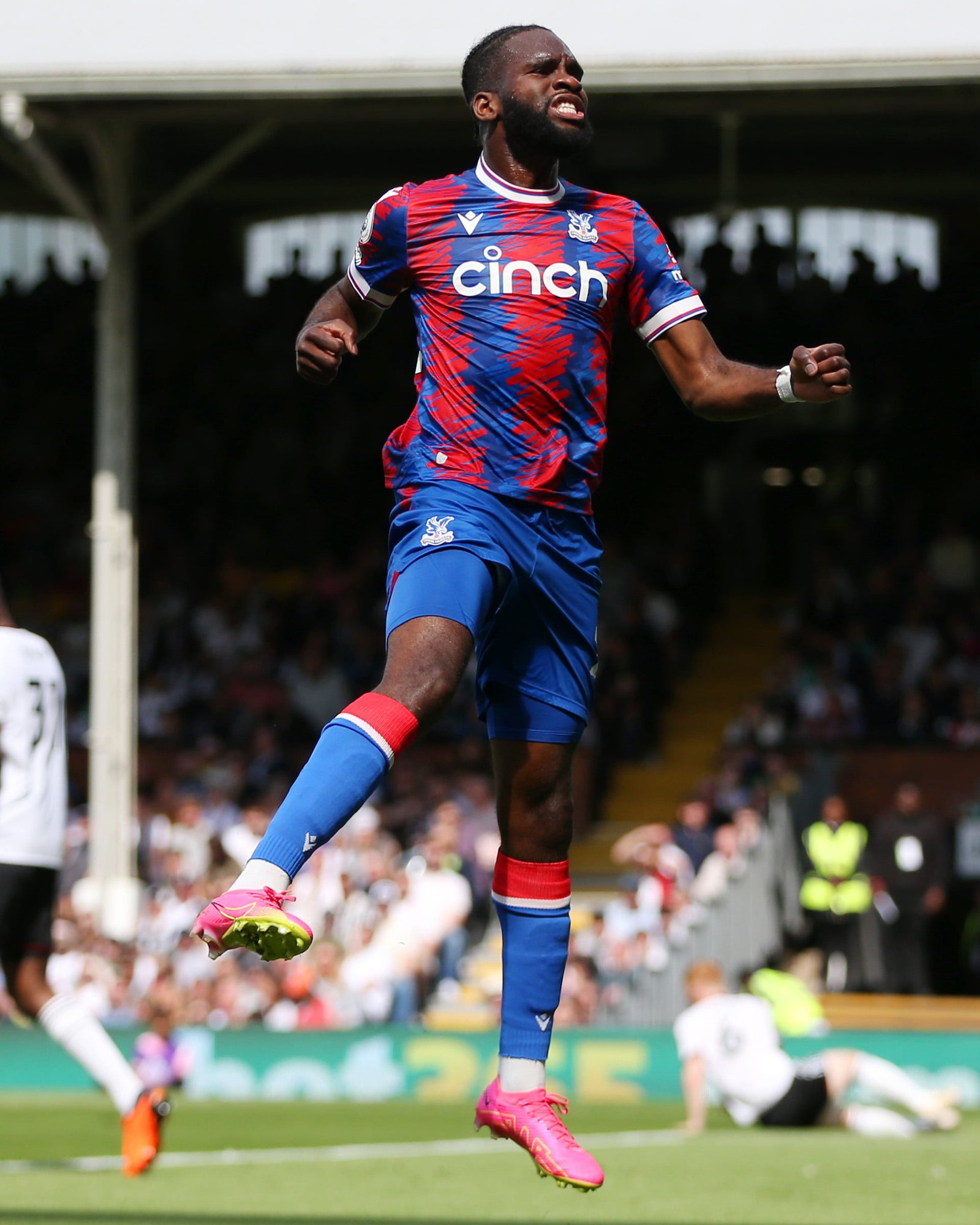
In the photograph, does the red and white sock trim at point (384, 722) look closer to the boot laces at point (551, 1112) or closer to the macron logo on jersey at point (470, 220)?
the boot laces at point (551, 1112)

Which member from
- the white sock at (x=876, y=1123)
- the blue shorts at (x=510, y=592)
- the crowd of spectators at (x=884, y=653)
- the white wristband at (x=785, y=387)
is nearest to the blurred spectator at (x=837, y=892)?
the crowd of spectators at (x=884, y=653)

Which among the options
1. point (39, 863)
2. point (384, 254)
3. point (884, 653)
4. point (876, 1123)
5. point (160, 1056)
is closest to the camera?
point (384, 254)

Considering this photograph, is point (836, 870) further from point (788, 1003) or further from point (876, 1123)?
point (876, 1123)

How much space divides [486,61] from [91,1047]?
401 cm

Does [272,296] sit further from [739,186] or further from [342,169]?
[739,186]

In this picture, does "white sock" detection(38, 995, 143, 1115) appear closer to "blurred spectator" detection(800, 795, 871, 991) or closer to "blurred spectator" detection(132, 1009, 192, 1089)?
"blurred spectator" detection(132, 1009, 192, 1089)

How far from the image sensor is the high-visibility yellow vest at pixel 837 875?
14.1 m

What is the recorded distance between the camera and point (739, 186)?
21.2 metres

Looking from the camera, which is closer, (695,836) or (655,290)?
(655,290)

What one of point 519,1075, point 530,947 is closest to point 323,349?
point 530,947

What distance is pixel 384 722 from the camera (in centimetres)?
380

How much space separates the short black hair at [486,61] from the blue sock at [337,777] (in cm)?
141

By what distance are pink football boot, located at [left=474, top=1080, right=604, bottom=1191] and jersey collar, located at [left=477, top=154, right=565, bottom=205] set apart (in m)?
1.97

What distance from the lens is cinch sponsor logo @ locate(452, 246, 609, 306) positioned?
4.17 m
